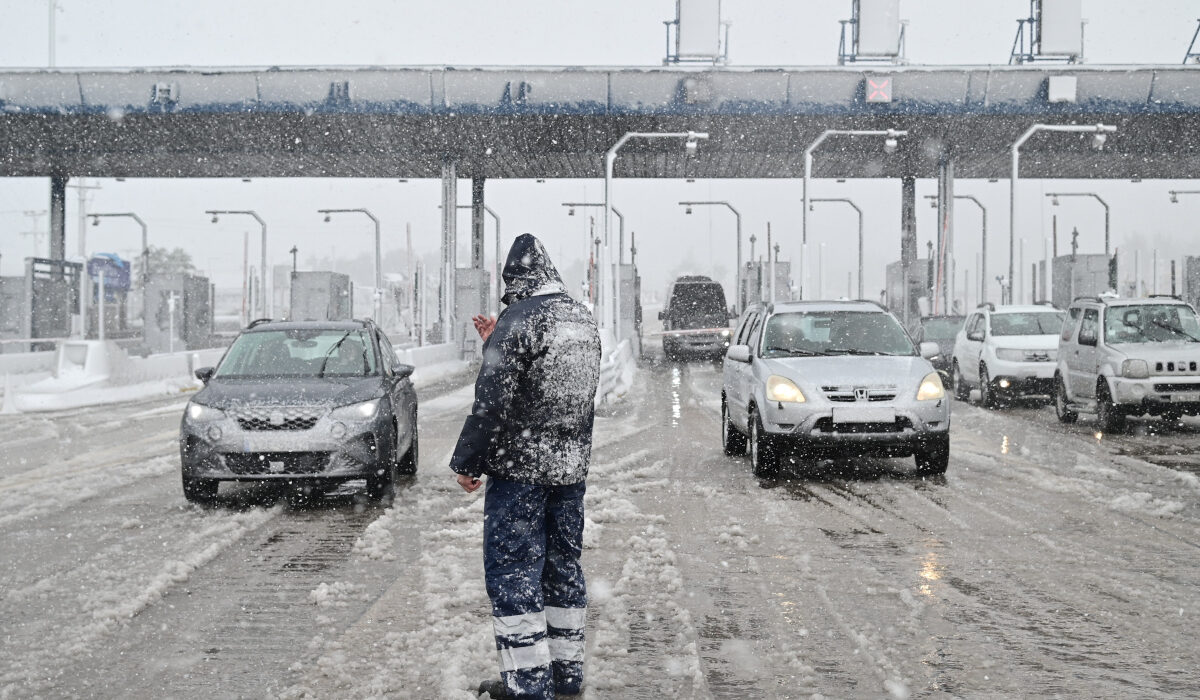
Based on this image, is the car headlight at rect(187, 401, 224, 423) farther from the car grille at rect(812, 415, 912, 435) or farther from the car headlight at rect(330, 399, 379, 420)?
the car grille at rect(812, 415, 912, 435)

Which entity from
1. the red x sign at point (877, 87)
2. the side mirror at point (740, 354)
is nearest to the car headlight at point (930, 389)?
the side mirror at point (740, 354)

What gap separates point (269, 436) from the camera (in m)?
9.35

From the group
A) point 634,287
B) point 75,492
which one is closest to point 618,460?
point 75,492

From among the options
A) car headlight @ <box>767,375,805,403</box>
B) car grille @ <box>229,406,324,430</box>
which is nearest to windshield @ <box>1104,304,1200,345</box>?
car headlight @ <box>767,375,805,403</box>

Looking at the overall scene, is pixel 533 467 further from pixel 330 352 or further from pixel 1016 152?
pixel 1016 152

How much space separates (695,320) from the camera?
42.4 meters

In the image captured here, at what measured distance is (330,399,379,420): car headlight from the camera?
9.55 meters

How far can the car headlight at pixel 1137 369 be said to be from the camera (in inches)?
598

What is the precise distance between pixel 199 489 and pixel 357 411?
1373mm

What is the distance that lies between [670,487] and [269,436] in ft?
11.3

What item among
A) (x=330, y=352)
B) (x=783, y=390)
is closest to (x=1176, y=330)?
(x=783, y=390)

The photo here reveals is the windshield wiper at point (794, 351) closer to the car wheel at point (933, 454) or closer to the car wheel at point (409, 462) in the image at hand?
the car wheel at point (933, 454)

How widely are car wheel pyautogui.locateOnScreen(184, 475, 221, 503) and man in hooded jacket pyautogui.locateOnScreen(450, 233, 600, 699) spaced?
551 centimetres

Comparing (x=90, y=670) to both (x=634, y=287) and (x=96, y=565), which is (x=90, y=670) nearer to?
(x=96, y=565)
